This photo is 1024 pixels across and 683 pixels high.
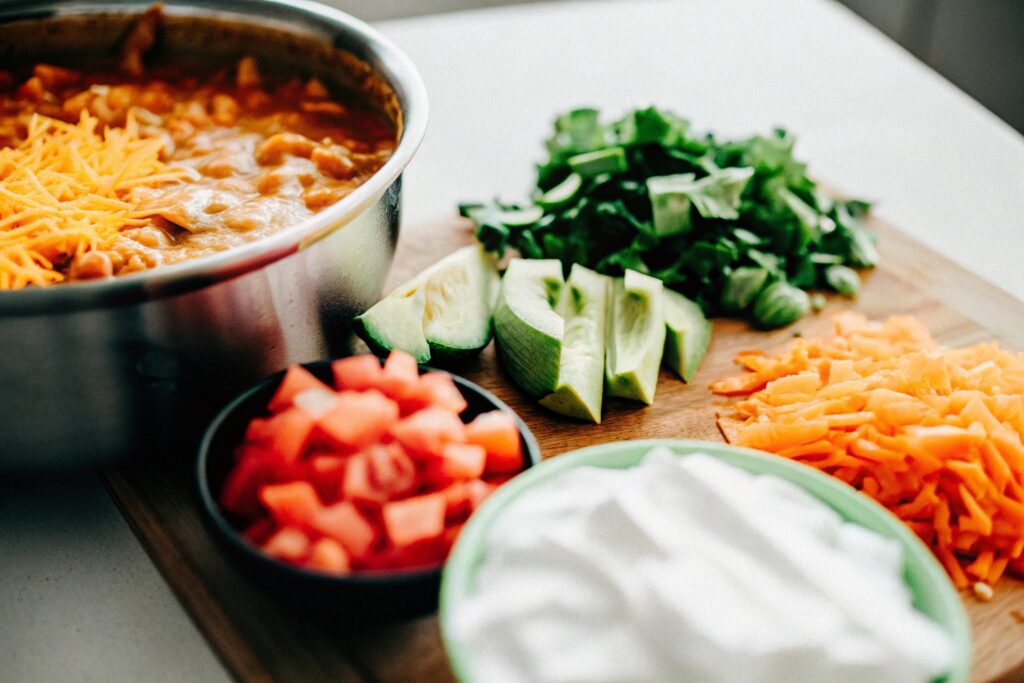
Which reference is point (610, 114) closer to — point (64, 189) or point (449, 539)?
point (64, 189)

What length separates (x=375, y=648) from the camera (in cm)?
157

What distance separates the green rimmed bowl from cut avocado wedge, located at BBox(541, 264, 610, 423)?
0.42 meters

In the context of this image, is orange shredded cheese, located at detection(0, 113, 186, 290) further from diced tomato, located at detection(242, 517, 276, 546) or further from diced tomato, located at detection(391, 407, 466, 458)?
diced tomato, located at detection(391, 407, 466, 458)

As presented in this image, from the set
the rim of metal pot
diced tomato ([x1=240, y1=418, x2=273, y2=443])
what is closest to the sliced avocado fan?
the rim of metal pot

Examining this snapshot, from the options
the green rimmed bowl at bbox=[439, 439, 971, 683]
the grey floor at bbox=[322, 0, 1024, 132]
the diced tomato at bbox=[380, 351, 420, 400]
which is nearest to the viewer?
the green rimmed bowl at bbox=[439, 439, 971, 683]

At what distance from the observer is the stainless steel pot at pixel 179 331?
1.57 metres

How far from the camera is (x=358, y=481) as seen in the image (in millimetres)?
1436

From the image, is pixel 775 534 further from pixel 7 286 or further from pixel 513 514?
pixel 7 286

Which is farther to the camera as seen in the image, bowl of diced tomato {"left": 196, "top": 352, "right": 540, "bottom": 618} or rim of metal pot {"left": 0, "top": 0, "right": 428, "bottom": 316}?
rim of metal pot {"left": 0, "top": 0, "right": 428, "bottom": 316}

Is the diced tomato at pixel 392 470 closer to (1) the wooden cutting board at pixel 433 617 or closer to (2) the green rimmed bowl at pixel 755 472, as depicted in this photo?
(2) the green rimmed bowl at pixel 755 472

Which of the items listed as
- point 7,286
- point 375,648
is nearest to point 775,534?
point 375,648

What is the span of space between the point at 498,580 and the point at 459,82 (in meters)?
2.98

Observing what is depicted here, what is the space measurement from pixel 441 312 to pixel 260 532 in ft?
2.70

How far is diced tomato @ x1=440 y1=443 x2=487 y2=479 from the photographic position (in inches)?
59.3
